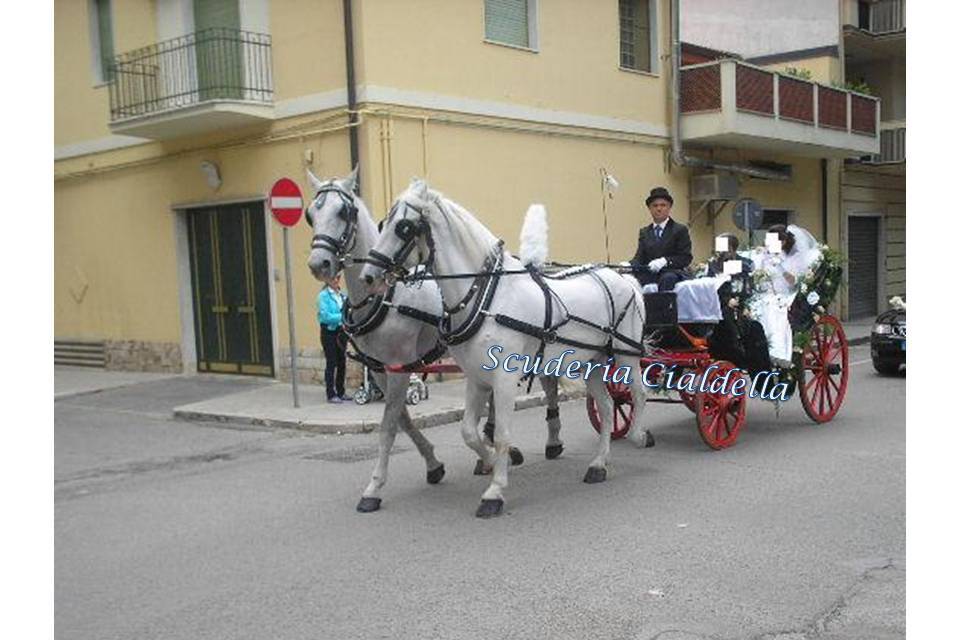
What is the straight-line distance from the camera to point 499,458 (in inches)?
255

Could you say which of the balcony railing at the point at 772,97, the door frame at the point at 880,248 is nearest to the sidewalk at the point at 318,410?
the balcony railing at the point at 772,97

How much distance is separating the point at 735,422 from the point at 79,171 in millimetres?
13979

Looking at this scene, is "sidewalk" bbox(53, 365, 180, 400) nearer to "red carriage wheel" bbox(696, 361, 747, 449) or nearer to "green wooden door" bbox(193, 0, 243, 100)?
"green wooden door" bbox(193, 0, 243, 100)

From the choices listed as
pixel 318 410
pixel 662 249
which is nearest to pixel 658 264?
pixel 662 249

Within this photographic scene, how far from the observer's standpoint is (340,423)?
1068 centimetres

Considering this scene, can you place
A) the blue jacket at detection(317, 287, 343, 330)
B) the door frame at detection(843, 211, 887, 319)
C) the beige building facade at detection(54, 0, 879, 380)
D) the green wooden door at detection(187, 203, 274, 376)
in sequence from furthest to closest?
the door frame at detection(843, 211, 887, 319), the green wooden door at detection(187, 203, 274, 376), the beige building facade at detection(54, 0, 879, 380), the blue jacket at detection(317, 287, 343, 330)

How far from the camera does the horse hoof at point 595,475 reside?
23.9 feet

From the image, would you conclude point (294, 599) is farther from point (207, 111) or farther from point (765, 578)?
point (207, 111)

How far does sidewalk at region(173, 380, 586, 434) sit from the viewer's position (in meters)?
10.8

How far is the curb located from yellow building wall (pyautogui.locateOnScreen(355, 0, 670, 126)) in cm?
497

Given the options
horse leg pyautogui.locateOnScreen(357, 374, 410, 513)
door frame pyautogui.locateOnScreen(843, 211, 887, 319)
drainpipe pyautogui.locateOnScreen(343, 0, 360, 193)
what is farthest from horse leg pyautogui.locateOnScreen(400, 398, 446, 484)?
door frame pyautogui.locateOnScreen(843, 211, 887, 319)

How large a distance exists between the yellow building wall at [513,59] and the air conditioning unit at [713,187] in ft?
5.24

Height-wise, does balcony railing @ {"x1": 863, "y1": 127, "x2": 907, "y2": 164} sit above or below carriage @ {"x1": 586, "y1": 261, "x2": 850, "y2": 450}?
above

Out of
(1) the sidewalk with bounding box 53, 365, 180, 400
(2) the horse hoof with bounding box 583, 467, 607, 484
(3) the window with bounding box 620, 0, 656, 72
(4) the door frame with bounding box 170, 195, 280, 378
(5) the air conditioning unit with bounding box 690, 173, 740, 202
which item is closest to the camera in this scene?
(2) the horse hoof with bounding box 583, 467, 607, 484
